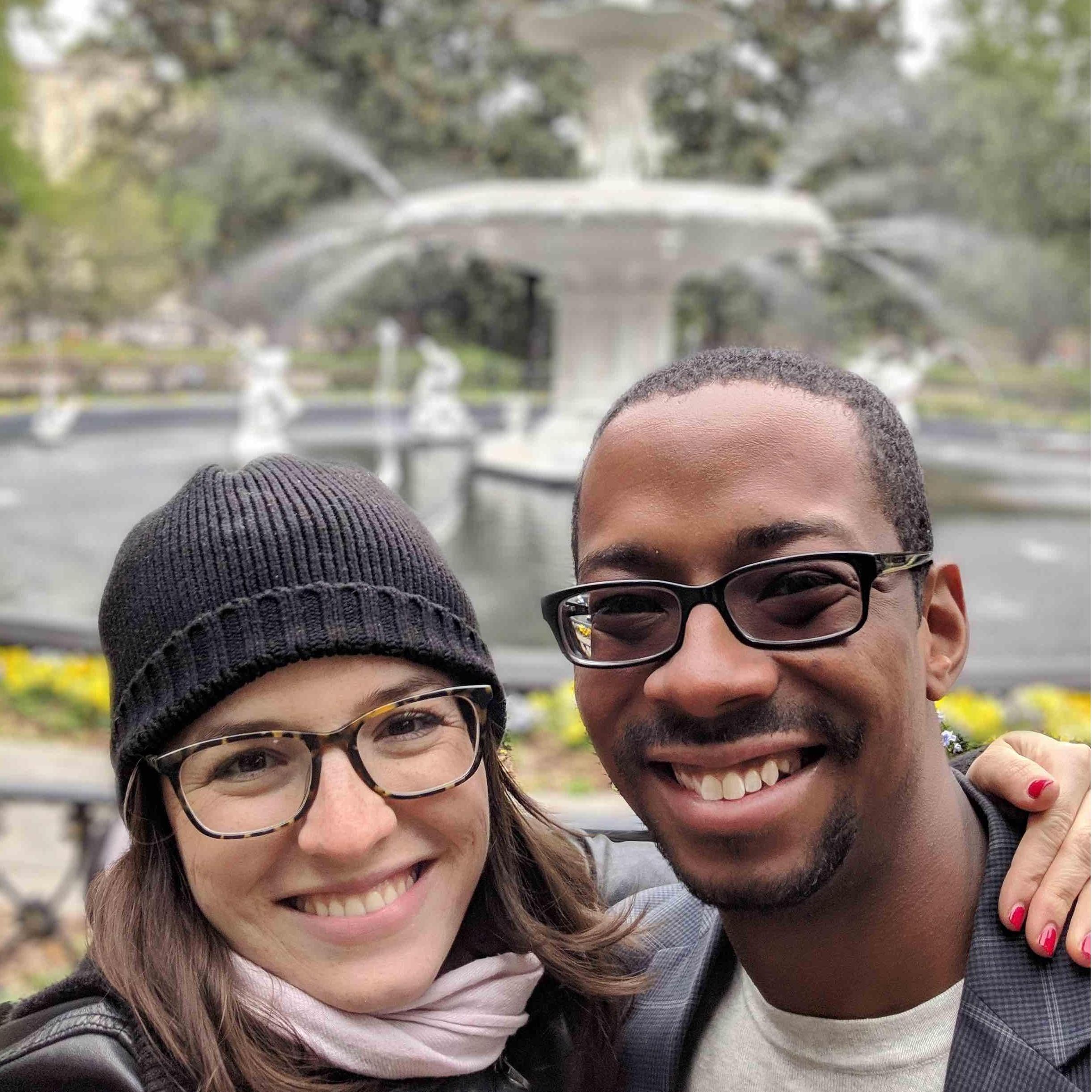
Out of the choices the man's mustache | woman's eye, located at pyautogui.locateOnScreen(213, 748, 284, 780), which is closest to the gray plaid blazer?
the man's mustache

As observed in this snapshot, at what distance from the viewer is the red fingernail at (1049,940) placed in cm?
166

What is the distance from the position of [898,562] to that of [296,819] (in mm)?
836

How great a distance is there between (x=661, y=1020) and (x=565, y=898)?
0.27m

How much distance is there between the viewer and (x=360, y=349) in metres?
32.0

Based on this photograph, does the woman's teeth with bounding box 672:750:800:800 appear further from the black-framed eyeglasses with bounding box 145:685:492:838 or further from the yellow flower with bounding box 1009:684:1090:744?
the yellow flower with bounding box 1009:684:1090:744

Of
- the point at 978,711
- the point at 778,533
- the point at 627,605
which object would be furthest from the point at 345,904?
the point at 978,711

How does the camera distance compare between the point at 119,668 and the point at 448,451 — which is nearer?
the point at 119,668

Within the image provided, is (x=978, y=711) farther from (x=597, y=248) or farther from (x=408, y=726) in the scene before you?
(x=597, y=248)

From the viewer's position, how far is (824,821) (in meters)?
1.65

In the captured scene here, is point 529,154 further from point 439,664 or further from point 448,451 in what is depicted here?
point 439,664

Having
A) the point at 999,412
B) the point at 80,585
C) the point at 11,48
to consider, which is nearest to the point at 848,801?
the point at 80,585

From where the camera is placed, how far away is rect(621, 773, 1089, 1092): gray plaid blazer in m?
1.59

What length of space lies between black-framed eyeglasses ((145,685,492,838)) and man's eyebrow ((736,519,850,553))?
1.63ft

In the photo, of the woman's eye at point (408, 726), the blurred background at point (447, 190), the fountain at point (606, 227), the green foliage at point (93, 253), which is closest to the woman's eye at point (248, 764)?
the woman's eye at point (408, 726)
